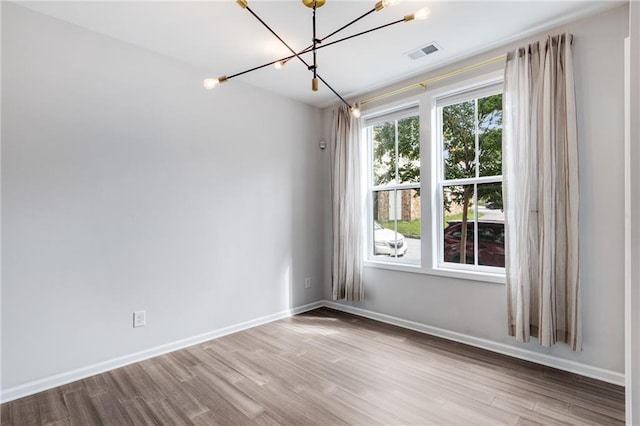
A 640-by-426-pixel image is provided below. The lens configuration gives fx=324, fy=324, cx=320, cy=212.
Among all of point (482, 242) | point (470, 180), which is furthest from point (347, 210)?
point (482, 242)

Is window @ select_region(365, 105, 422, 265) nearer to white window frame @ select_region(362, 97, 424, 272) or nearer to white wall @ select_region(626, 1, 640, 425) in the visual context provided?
white window frame @ select_region(362, 97, 424, 272)

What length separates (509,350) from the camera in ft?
9.00

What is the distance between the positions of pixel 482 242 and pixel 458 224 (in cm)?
27

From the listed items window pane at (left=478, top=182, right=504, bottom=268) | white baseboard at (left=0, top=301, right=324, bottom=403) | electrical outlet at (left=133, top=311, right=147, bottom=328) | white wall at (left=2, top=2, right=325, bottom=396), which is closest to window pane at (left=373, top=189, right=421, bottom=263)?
window pane at (left=478, top=182, right=504, bottom=268)

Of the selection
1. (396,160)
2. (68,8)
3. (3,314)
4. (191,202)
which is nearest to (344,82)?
(396,160)

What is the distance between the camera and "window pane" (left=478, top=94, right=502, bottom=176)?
292 cm

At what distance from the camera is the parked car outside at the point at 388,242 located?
3646mm

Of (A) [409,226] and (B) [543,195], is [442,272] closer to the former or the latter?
(A) [409,226]

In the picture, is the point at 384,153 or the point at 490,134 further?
the point at 384,153

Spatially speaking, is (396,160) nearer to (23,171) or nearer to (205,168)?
(205,168)

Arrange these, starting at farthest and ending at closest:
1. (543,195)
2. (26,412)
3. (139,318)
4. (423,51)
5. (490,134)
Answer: (490,134), (423,51), (139,318), (543,195), (26,412)

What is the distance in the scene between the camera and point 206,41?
266 centimetres

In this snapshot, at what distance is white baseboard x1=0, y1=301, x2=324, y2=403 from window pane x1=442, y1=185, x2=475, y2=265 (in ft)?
6.85

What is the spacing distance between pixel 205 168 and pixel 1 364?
2012 mm
